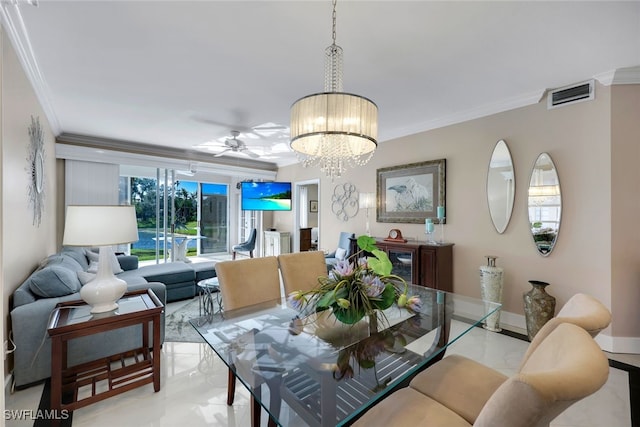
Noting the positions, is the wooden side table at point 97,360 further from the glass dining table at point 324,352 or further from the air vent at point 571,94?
the air vent at point 571,94

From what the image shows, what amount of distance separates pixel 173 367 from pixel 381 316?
1861 millimetres

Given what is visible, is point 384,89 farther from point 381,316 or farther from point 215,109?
point 381,316

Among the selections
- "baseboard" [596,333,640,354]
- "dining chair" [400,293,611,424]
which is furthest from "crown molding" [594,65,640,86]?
"dining chair" [400,293,611,424]

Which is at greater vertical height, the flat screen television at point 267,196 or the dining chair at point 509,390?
the flat screen television at point 267,196

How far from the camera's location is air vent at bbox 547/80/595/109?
8.80 ft

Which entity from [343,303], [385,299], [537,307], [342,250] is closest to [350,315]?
[343,303]

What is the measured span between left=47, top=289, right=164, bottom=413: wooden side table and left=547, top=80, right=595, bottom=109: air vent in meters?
4.12

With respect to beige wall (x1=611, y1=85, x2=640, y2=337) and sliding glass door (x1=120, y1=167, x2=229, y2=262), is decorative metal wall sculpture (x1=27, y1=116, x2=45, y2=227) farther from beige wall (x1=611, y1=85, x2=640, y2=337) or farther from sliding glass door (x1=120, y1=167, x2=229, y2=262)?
beige wall (x1=611, y1=85, x2=640, y2=337)

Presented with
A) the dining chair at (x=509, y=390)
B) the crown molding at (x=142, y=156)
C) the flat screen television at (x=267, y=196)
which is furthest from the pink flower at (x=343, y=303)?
the crown molding at (x=142, y=156)

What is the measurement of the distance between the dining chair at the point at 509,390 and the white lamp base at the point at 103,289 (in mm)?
1921

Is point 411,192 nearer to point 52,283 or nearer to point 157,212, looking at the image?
point 52,283

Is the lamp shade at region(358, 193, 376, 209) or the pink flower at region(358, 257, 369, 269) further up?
the lamp shade at region(358, 193, 376, 209)

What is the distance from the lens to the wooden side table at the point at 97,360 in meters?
1.75

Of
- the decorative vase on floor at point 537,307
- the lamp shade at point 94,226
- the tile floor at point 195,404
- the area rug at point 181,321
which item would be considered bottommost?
the tile floor at point 195,404
